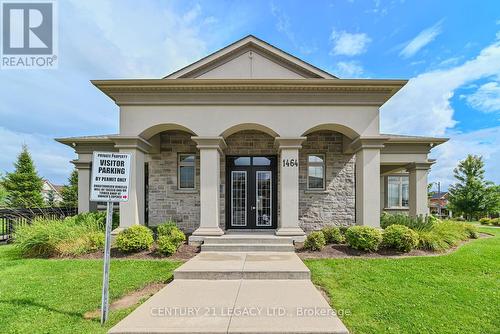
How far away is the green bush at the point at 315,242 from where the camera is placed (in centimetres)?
815

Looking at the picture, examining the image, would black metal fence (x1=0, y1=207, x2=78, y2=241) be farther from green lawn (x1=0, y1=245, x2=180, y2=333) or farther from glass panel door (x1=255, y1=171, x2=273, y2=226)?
glass panel door (x1=255, y1=171, x2=273, y2=226)

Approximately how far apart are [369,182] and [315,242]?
2.93 meters

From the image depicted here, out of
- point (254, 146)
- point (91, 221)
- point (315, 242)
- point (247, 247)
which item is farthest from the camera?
point (254, 146)

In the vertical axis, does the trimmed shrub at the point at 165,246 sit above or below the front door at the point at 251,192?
below

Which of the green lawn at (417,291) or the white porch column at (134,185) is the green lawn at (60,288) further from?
the green lawn at (417,291)

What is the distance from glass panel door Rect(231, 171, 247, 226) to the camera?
10953 mm

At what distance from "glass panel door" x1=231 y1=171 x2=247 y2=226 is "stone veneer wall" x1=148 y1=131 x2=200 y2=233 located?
147 centimetres

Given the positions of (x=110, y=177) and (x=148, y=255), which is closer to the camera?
(x=110, y=177)

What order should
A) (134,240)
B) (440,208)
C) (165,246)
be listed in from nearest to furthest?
(165,246)
(134,240)
(440,208)


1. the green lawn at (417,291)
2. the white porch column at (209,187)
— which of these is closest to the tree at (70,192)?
the white porch column at (209,187)

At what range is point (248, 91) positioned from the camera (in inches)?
366

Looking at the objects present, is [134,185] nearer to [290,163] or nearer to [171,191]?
[171,191]

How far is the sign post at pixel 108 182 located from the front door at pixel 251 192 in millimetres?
6702

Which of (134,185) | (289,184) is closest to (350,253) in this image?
(289,184)
